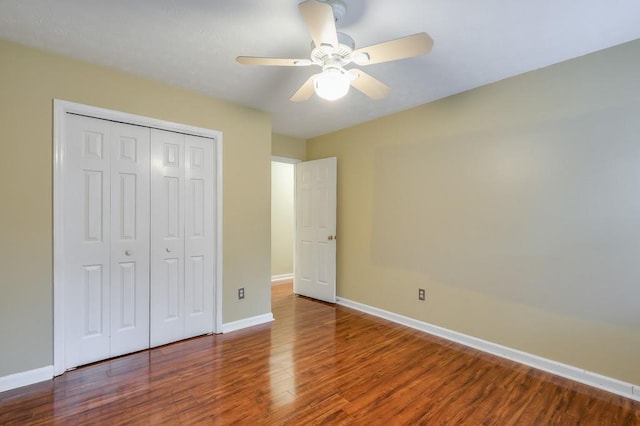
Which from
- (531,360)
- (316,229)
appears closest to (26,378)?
(316,229)

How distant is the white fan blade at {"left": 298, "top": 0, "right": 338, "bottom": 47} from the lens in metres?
1.29

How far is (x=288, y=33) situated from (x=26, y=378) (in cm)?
306

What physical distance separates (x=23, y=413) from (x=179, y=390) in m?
0.89

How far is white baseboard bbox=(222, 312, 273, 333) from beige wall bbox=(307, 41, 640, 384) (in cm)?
134

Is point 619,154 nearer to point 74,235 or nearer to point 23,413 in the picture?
point 74,235

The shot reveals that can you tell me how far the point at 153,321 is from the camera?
2783 millimetres

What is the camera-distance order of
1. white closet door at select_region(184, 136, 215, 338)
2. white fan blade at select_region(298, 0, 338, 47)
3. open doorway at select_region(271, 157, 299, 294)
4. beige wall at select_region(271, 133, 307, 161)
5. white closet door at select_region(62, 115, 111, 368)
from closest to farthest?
1. white fan blade at select_region(298, 0, 338, 47)
2. white closet door at select_region(62, 115, 111, 368)
3. white closet door at select_region(184, 136, 215, 338)
4. beige wall at select_region(271, 133, 307, 161)
5. open doorway at select_region(271, 157, 299, 294)

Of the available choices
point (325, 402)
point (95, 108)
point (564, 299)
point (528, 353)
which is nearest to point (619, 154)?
point (564, 299)

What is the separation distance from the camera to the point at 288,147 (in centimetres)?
454

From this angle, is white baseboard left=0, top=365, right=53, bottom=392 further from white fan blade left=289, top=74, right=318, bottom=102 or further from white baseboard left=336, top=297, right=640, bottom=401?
white baseboard left=336, top=297, right=640, bottom=401

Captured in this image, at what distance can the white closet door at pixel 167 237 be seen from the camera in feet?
9.18

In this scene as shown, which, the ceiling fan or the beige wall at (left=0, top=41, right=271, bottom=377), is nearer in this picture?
the ceiling fan

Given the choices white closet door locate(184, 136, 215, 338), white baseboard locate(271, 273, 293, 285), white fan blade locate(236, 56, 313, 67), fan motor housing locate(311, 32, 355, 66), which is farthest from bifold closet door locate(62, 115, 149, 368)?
white baseboard locate(271, 273, 293, 285)

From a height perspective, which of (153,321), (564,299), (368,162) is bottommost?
(153,321)
